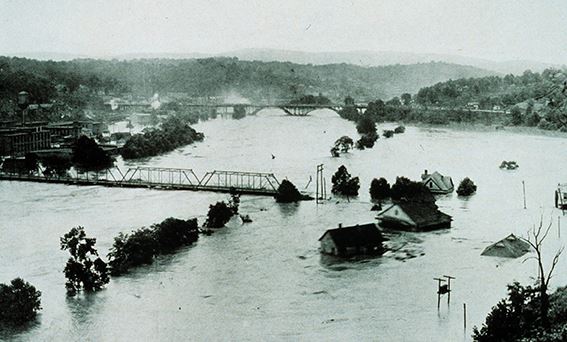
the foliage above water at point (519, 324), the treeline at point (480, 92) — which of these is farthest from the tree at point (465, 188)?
the treeline at point (480, 92)

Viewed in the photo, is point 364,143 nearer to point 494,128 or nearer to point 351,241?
point 494,128

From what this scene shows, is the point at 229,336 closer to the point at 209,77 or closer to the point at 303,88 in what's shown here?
the point at 209,77

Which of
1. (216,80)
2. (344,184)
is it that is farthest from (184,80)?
(344,184)

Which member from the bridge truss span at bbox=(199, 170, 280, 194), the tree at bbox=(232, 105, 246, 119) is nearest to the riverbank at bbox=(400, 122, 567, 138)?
the tree at bbox=(232, 105, 246, 119)

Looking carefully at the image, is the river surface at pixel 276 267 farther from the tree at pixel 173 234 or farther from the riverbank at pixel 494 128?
the riverbank at pixel 494 128

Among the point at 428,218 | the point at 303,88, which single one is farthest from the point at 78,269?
the point at 303,88

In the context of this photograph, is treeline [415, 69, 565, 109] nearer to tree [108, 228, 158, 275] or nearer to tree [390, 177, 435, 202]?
tree [390, 177, 435, 202]
